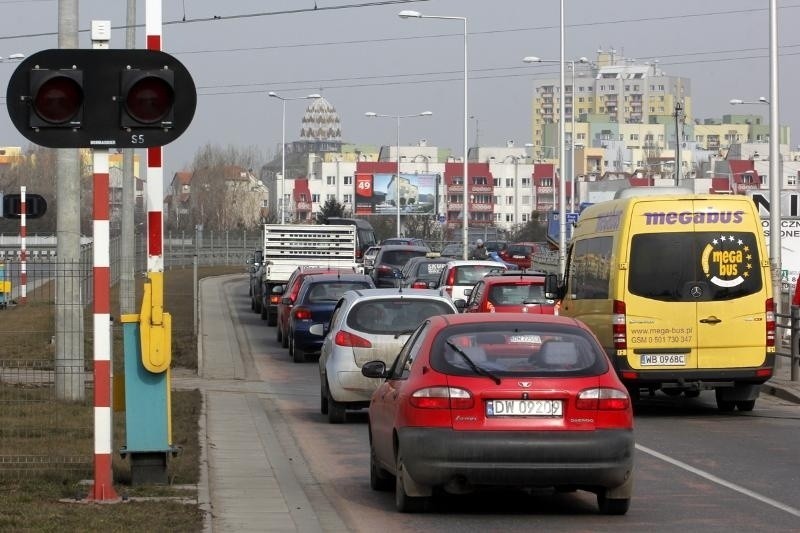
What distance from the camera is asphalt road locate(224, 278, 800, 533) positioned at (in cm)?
1045

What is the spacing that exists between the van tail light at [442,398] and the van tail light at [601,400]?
0.72 meters

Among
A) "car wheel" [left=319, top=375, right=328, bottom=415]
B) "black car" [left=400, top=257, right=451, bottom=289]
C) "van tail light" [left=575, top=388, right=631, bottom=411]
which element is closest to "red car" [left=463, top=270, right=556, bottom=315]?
"car wheel" [left=319, top=375, right=328, bottom=415]

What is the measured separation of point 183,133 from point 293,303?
19621 millimetres

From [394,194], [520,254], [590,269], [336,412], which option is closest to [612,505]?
[336,412]

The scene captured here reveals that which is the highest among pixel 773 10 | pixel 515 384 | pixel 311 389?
pixel 773 10

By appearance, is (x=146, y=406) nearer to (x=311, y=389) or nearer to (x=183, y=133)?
(x=183, y=133)

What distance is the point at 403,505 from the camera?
1070 cm

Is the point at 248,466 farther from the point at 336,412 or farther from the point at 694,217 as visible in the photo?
the point at 694,217

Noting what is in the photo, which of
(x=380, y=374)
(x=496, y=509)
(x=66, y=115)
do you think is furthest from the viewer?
(x=380, y=374)

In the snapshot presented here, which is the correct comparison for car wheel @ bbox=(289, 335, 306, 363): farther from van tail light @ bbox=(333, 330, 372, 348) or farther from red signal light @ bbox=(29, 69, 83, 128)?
red signal light @ bbox=(29, 69, 83, 128)

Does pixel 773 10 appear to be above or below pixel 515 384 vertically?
above

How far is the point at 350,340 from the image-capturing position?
58.0ft

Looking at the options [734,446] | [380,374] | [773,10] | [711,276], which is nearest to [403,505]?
[380,374]

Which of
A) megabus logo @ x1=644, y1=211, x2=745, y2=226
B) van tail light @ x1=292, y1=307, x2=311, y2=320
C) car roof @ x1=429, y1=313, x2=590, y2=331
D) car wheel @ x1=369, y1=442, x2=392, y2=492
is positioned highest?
megabus logo @ x1=644, y1=211, x2=745, y2=226
